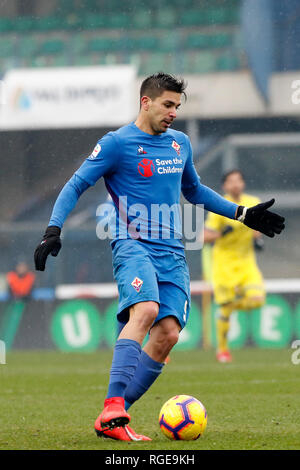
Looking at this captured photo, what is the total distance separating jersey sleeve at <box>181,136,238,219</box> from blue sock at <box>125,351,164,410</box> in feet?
2.86

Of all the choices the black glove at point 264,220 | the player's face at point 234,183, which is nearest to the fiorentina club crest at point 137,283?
the black glove at point 264,220

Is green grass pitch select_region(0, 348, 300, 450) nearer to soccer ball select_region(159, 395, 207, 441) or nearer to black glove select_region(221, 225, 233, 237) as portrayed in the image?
soccer ball select_region(159, 395, 207, 441)

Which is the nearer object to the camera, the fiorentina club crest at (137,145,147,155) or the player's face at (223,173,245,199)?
the fiorentina club crest at (137,145,147,155)

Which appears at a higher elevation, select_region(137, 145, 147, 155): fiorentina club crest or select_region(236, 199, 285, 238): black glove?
select_region(137, 145, 147, 155): fiorentina club crest

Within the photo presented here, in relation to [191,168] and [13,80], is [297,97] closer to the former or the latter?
[13,80]

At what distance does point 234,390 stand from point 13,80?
833cm

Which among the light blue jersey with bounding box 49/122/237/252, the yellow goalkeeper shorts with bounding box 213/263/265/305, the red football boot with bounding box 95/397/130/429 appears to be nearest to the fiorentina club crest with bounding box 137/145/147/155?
the light blue jersey with bounding box 49/122/237/252

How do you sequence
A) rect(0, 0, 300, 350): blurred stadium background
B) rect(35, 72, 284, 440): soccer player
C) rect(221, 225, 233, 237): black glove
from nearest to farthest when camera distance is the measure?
rect(35, 72, 284, 440): soccer player
rect(221, 225, 233, 237): black glove
rect(0, 0, 300, 350): blurred stadium background

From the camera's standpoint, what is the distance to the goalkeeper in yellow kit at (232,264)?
9.29 metres

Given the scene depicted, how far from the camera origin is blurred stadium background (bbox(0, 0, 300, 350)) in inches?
479

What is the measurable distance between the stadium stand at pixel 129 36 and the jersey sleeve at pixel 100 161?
9424 millimetres

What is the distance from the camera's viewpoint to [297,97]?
12336 millimetres

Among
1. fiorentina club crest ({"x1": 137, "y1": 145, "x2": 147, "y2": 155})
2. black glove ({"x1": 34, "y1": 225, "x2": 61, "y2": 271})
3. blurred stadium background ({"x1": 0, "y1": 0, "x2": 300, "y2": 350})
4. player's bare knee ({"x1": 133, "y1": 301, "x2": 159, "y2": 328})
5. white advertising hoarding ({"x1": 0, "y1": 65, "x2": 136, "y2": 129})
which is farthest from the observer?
white advertising hoarding ({"x1": 0, "y1": 65, "x2": 136, "y2": 129})
